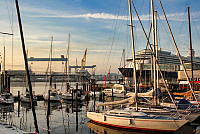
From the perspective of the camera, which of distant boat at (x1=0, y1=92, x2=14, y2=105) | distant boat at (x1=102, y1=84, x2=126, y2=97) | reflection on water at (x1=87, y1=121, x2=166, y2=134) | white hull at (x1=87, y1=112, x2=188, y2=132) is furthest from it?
distant boat at (x1=102, y1=84, x2=126, y2=97)

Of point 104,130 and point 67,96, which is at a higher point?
point 67,96

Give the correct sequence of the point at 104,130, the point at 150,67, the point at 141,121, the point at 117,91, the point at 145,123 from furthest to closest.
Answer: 1. the point at 150,67
2. the point at 117,91
3. the point at 104,130
4. the point at 141,121
5. the point at 145,123

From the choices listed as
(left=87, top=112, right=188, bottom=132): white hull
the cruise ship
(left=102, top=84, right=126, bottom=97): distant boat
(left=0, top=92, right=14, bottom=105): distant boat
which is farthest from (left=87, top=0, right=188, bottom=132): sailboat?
the cruise ship

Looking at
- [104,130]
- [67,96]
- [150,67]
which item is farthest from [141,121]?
[150,67]

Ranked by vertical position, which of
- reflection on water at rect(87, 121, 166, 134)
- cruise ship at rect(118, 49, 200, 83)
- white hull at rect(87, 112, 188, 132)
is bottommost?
reflection on water at rect(87, 121, 166, 134)

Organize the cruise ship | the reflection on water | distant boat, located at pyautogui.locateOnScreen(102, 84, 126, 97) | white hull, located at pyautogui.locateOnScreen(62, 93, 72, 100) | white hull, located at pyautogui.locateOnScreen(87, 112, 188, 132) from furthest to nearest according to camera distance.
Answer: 1. the cruise ship
2. distant boat, located at pyautogui.locateOnScreen(102, 84, 126, 97)
3. white hull, located at pyautogui.locateOnScreen(62, 93, 72, 100)
4. the reflection on water
5. white hull, located at pyautogui.locateOnScreen(87, 112, 188, 132)

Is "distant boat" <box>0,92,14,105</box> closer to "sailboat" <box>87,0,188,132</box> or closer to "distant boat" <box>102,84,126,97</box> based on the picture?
"distant boat" <box>102,84,126,97</box>

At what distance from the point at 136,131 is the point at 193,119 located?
5.39 m

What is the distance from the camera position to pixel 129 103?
25234mm

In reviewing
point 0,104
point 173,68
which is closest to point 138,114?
point 0,104

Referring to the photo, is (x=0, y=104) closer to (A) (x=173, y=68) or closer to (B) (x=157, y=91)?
(B) (x=157, y=91)

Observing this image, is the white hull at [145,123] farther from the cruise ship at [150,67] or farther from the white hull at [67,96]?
the cruise ship at [150,67]

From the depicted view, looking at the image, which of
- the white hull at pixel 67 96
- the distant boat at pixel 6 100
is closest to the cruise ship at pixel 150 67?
the white hull at pixel 67 96

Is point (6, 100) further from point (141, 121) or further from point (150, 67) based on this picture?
point (150, 67)
